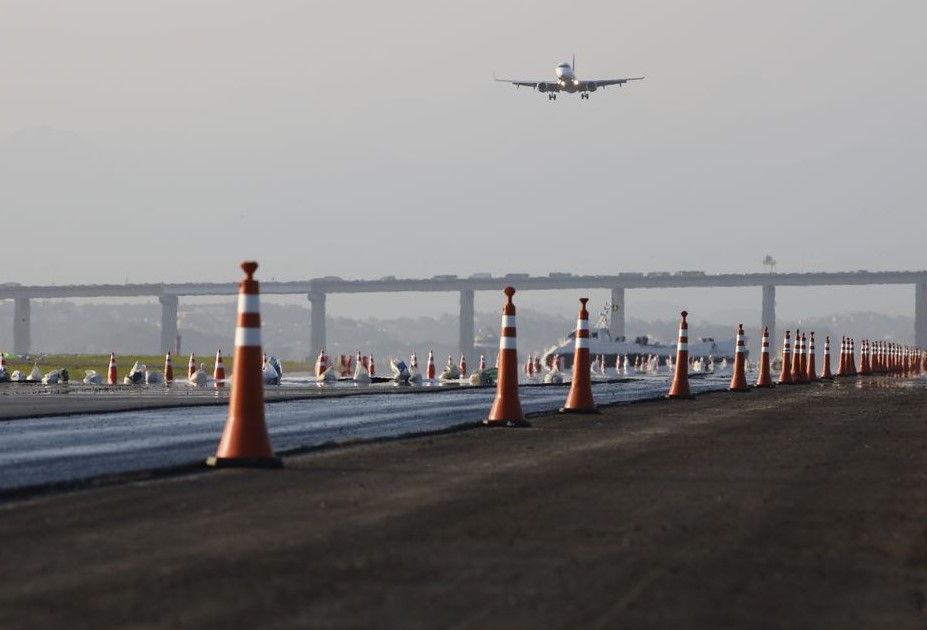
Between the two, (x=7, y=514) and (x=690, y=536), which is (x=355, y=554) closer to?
(x=690, y=536)

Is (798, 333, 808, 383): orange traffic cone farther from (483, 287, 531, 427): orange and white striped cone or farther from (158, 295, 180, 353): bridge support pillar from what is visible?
(158, 295, 180, 353): bridge support pillar

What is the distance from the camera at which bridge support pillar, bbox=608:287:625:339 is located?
18975cm

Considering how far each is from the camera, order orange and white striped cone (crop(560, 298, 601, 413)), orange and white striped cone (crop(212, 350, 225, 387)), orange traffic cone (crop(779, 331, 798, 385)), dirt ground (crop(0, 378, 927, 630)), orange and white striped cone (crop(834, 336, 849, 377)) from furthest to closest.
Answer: orange and white striped cone (crop(834, 336, 849, 377)) → orange traffic cone (crop(779, 331, 798, 385)) → orange and white striped cone (crop(212, 350, 225, 387)) → orange and white striped cone (crop(560, 298, 601, 413)) → dirt ground (crop(0, 378, 927, 630))

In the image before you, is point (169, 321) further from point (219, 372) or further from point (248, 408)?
point (248, 408)

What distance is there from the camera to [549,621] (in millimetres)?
4801

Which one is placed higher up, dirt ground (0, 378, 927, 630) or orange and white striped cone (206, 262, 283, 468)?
orange and white striped cone (206, 262, 283, 468)

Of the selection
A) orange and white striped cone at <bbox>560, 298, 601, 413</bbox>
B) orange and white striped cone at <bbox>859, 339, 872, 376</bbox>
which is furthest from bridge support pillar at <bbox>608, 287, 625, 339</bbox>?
orange and white striped cone at <bbox>560, 298, 601, 413</bbox>

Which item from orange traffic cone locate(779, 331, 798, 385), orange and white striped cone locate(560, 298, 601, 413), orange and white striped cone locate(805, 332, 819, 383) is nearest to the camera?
orange and white striped cone locate(560, 298, 601, 413)

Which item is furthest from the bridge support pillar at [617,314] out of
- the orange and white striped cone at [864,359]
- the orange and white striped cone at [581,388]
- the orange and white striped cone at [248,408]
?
the orange and white striped cone at [248,408]

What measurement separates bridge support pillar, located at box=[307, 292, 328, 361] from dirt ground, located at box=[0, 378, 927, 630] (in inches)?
6872

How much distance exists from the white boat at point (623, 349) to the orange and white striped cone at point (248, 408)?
11740 cm

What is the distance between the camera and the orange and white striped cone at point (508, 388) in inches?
597

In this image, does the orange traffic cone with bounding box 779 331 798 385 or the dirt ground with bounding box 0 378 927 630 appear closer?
the dirt ground with bounding box 0 378 927 630

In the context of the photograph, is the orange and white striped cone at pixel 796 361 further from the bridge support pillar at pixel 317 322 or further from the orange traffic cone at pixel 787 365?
the bridge support pillar at pixel 317 322
